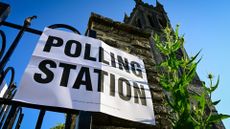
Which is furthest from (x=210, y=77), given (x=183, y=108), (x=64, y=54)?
(x=64, y=54)

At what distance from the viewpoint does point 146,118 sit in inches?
63.4

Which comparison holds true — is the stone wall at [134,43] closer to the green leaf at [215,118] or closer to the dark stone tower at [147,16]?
the green leaf at [215,118]

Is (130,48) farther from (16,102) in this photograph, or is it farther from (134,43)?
(16,102)

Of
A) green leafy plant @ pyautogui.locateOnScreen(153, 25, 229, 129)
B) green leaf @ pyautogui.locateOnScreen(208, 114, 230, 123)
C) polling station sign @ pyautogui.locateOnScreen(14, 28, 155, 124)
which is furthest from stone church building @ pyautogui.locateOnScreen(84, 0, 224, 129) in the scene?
green leaf @ pyautogui.locateOnScreen(208, 114, 230, 123)

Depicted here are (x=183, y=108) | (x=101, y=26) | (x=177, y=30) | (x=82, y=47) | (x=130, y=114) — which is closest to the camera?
(x=183, y=108)

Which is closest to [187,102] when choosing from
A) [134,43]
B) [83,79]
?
[83,79]

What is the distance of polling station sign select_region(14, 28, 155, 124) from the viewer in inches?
55.4

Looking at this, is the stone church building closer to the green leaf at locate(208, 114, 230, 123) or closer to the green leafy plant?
the green leafy plant

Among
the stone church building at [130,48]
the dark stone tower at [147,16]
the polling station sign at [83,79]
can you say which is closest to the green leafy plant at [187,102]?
the polling station sign at [83,79]

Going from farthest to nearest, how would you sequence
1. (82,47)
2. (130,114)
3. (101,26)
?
(101,26), (82,47), (130,114)

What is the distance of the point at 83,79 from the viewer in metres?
1.58

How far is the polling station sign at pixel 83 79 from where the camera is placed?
1406mm

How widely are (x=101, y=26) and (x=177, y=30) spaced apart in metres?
0.89

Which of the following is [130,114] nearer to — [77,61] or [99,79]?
[99,79]
